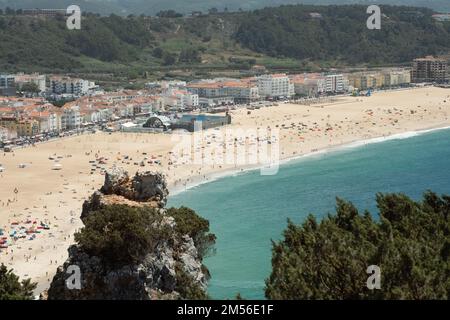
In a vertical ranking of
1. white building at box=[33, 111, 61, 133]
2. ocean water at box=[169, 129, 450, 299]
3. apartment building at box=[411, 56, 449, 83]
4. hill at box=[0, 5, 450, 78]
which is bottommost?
ocean water at box=[169, 129, 450, 299]

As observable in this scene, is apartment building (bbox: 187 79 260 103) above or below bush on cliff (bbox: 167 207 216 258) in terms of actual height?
above

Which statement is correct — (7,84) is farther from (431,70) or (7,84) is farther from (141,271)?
(141,271)

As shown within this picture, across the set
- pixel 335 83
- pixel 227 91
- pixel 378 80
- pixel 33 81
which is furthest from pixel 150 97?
pixel 378 80

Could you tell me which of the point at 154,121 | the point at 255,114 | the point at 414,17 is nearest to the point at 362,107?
the point at 255,114

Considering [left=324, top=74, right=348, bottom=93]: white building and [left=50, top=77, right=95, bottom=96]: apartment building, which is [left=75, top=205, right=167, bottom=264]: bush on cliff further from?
[left=324, top=74, right=348, bottom=93]: white building

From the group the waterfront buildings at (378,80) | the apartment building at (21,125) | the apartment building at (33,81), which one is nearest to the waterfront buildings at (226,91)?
the apartment building at (33,81)

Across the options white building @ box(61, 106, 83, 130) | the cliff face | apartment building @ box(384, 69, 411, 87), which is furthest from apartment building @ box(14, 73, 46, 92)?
the cliff face

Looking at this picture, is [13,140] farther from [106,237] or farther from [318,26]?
[318,26]
